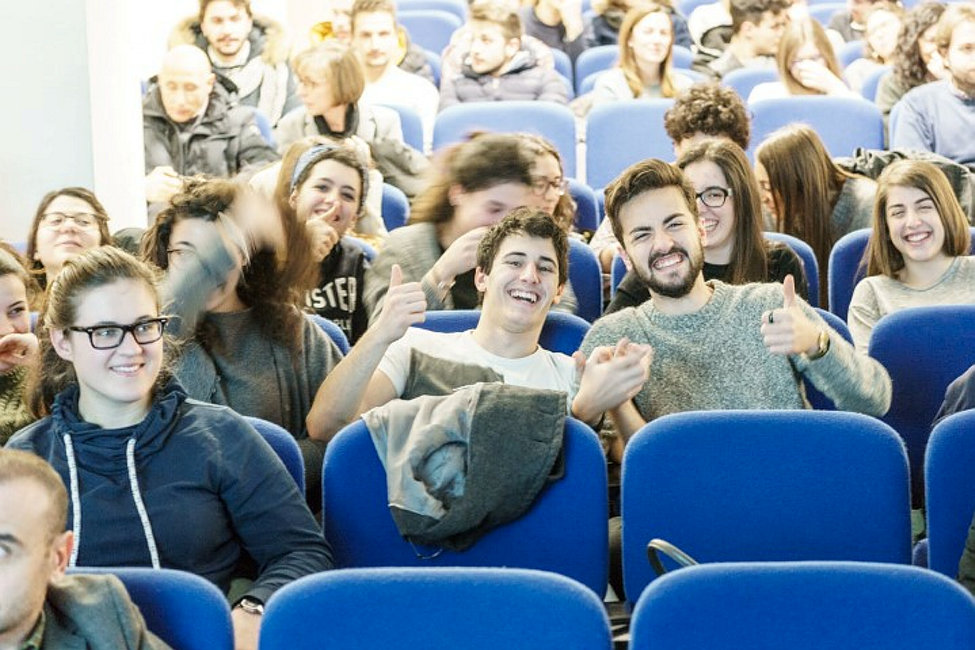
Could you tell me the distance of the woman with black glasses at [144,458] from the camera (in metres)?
2.47

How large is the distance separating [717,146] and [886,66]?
3643 millimetres

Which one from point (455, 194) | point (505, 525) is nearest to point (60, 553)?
point (505, 525)

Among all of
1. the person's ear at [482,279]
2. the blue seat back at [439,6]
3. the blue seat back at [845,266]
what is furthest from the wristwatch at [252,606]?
the blue seat back at [439,6]

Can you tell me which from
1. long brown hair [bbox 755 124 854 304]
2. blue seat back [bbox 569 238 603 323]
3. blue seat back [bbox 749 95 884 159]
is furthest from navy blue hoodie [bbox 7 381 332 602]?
blue seat back [bbox 749 95 884 159]

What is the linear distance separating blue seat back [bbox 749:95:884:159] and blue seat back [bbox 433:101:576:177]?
2.36 ft

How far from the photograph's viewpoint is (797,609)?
1.96 meters

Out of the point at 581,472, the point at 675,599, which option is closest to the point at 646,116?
the point at 581,472

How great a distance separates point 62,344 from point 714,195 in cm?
172

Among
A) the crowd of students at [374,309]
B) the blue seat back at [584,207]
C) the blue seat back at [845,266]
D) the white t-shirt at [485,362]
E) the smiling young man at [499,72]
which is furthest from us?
the smiling young man at [499,72]

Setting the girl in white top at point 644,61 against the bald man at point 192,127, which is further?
the girl in white top at point 644,61

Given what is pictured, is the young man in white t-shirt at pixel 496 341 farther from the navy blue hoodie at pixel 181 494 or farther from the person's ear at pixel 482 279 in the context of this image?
the navy blue hoodie at pixel 181 494

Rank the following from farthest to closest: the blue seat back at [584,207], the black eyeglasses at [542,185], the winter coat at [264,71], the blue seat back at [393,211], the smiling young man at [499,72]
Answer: the smiling young man at [499,72] → the winter coat at [264,71] → the blue seat back at [393,211] → the blue seat back at [584,207] → the black eyeglasses at [542,185]

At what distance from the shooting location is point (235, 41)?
21.2ft

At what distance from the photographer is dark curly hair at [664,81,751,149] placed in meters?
4.46
